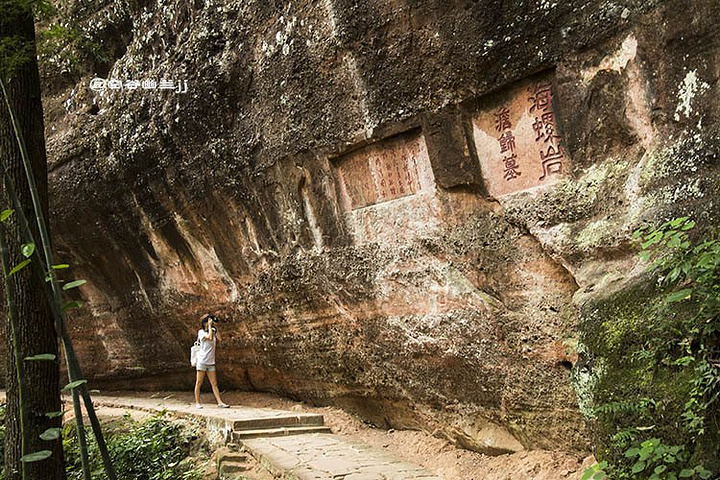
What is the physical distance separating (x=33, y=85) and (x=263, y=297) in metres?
3.95

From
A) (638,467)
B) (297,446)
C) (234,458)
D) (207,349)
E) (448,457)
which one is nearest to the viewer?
(638,467)

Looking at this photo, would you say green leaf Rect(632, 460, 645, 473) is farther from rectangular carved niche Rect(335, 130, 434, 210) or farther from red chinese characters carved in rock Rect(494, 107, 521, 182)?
rectangular carved niche Rect(335, 130, 434, 210)

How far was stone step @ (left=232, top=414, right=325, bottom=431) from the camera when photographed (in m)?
8.02

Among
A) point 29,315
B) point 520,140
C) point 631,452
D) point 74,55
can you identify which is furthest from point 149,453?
point 74,55

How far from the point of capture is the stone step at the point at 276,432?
784 centimetres

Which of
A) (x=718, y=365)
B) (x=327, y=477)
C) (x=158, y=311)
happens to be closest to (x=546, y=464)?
(x=327, y=477)

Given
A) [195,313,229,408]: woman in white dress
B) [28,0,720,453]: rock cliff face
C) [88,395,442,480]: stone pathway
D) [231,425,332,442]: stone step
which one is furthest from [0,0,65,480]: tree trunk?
[195,313,229,408]: woman in white dress

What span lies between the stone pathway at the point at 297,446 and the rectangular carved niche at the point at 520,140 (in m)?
2.71

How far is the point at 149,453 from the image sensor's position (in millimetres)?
8180

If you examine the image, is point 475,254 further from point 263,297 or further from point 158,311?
point 158,311

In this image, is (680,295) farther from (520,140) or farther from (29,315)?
(29,315)

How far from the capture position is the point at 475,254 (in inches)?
263

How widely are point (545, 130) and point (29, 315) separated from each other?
432 centimetres

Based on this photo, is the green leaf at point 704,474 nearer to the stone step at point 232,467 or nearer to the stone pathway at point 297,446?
the stone pathway at point 297,446
